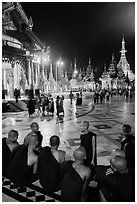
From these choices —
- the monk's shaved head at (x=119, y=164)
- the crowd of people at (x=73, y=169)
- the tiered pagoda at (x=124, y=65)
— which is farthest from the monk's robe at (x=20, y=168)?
the tiered pagoda at (x=124, y=65)

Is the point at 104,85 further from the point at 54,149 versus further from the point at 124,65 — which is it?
the point at 54,149

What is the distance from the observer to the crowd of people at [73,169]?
255 cm

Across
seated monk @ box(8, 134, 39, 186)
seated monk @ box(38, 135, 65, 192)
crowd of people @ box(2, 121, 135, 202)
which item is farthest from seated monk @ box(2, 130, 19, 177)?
seated monk @ box(38, 135, 65, 192)

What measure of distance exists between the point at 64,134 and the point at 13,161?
4.47 m

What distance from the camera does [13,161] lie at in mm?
3789

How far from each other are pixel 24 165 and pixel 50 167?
585 mm

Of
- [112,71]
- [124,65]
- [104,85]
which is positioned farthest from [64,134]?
[124,65]

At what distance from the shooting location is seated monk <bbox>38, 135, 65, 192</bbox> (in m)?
3.54

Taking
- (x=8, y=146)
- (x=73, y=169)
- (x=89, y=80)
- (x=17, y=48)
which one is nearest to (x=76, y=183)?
(x=73, y=169)

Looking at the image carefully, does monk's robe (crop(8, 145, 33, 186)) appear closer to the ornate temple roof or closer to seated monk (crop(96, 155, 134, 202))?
seated monk (crop(96, 155, 134, 202))

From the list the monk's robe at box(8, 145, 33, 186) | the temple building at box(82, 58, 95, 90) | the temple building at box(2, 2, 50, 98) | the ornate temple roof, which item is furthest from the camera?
the temple building at box(82, 58, 95, 90)

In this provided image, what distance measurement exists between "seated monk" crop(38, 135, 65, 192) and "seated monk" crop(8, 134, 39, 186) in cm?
35

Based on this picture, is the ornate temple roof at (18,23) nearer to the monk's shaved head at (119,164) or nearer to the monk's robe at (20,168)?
the monk's robe at (20,168)

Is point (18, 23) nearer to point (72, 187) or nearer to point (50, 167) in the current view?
point (50, 167)
